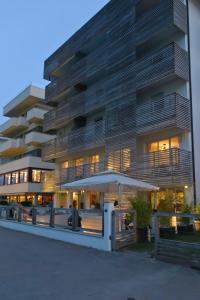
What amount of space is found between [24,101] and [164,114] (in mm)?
26493

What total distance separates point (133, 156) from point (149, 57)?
20.6ft

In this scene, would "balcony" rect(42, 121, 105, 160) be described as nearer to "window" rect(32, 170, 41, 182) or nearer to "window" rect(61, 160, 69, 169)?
"window" rect(61, 160, 69, 169)

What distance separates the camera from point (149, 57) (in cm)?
2070

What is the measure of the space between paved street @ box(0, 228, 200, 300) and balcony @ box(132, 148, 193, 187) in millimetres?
7922

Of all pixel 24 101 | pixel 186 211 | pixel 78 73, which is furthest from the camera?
pixel 24 101

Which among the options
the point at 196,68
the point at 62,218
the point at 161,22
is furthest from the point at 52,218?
the point at 161,22

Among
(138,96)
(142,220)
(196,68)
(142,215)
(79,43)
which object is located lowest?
(142,220)

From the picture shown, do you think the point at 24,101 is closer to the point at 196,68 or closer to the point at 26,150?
the point at 26,150

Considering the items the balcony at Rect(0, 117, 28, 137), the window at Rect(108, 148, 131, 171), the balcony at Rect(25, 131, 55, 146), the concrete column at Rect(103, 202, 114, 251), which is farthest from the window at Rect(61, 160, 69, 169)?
the concrete column at Rect(103, 202, 114, 251)

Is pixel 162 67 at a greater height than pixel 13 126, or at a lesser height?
lesser

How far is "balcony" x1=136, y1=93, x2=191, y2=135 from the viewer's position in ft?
60.3

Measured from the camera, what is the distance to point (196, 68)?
67.8 ft

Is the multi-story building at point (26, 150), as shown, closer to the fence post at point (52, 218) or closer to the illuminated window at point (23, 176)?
the illuminated window at point (23, 176)

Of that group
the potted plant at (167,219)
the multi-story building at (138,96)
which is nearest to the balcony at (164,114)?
the multi-story building at (138,96)
